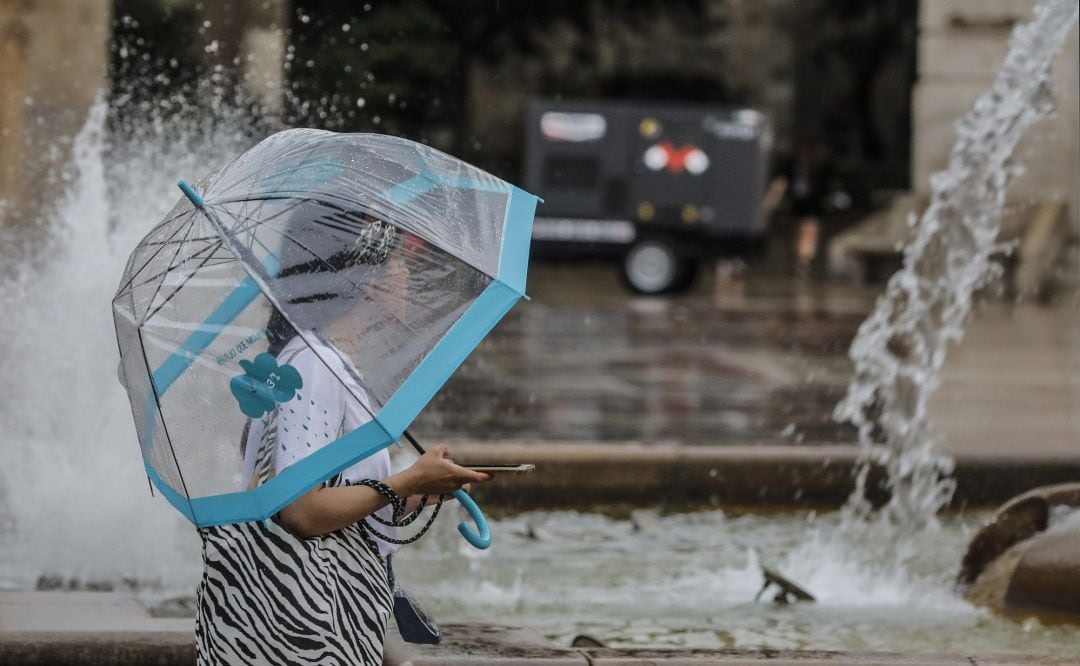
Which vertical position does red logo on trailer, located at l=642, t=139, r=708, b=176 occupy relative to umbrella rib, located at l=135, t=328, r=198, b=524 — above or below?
above

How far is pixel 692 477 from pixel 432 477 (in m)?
4.83

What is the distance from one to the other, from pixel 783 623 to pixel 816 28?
37.5 m

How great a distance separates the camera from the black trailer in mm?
21344

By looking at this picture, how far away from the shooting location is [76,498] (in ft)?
23.7

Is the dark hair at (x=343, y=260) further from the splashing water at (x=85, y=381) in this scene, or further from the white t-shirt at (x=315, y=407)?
the splashing water at (x=85, y=381)

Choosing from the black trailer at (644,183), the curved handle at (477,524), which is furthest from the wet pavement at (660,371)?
the curved handle at (477,524)

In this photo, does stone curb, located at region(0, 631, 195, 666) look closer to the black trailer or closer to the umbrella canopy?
the umbrella canopy

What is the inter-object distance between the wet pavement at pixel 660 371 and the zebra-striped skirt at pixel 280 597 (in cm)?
569

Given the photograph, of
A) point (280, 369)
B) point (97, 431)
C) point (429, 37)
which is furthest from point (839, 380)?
point (429, 37)

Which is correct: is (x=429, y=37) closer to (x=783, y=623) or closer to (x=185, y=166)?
(x=185, y=166)

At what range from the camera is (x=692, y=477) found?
801 cm

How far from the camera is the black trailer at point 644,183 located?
21.3m

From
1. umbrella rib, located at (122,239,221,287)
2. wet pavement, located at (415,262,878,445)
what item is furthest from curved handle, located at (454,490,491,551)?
wet pavement, located at (415,262,878,445)

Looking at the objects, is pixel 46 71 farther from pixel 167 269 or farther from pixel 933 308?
pixel 933 308
